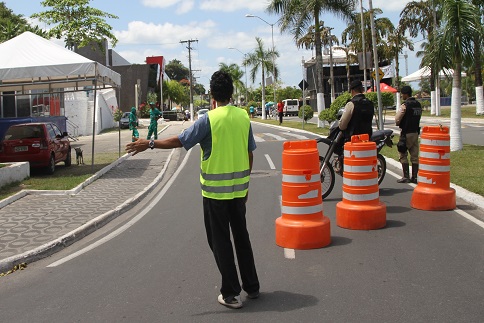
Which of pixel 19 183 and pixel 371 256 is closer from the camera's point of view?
pixel 371 256

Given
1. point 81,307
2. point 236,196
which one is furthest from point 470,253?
point 81,307

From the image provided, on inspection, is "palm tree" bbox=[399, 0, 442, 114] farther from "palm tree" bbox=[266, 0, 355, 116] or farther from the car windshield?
the car windshield

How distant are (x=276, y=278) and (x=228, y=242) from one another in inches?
39.2

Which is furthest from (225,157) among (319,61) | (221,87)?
(319,61)

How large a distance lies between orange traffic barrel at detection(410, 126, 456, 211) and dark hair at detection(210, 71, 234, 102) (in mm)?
4777

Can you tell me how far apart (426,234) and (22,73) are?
1211 cm

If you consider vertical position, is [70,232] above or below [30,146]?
below

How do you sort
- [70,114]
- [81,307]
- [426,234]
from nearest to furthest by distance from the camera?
1. [81,307]
2. [426,234]
3. [70,114]

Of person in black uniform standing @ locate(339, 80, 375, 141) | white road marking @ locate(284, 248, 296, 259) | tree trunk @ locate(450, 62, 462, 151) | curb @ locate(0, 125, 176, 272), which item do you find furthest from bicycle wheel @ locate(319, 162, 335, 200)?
tree trunk @ locate(450, 62, 462, 151)

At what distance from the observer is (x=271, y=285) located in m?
5.28

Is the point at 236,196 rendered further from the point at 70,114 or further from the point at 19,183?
the point at 70,114

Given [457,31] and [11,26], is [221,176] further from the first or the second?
[11,26]

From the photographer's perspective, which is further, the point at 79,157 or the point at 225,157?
the point at 79,157

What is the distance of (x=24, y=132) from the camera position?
15164 millimetres
